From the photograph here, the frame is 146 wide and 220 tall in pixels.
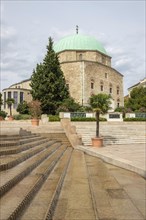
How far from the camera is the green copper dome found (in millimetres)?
52094

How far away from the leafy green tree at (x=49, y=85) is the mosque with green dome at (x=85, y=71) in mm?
8351

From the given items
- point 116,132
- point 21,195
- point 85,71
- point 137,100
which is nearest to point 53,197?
point 21,195

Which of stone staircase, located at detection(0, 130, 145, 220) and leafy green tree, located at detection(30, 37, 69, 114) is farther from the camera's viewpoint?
leafy green tree, located at detection(30, 37, 69, 114)

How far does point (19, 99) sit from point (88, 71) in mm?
16516

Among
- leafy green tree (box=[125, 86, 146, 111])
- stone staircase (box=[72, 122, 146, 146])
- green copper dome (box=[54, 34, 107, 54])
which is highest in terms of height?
green copper dome (box=[54, 34, 107, 54])

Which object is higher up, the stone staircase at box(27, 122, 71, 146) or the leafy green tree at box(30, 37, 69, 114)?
the leafy green tree at box(30, 37, 69, 114)

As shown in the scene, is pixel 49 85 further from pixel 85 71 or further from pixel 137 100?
pixel 137 100

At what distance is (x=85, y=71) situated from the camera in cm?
4859

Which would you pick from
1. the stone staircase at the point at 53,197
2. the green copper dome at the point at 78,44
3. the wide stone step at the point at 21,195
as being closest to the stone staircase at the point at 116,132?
the stone staircase at the point at 53,197

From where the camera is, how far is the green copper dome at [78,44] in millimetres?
52094

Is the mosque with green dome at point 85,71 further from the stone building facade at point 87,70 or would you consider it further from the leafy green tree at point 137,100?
the leafy green tree at point 137,100

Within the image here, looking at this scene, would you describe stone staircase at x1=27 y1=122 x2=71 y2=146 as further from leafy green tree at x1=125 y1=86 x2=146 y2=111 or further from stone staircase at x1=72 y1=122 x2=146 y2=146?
leafy green tree at x1=125 y1=86 x2=146 y2=111

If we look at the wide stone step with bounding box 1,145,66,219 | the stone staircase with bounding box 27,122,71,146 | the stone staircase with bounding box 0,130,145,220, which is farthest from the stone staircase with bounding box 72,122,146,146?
the wide stone step with bounding box 1,145,66,219

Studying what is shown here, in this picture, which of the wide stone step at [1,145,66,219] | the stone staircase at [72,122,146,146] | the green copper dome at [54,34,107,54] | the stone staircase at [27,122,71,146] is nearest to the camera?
the wide stone step at [1,145,66,219]
